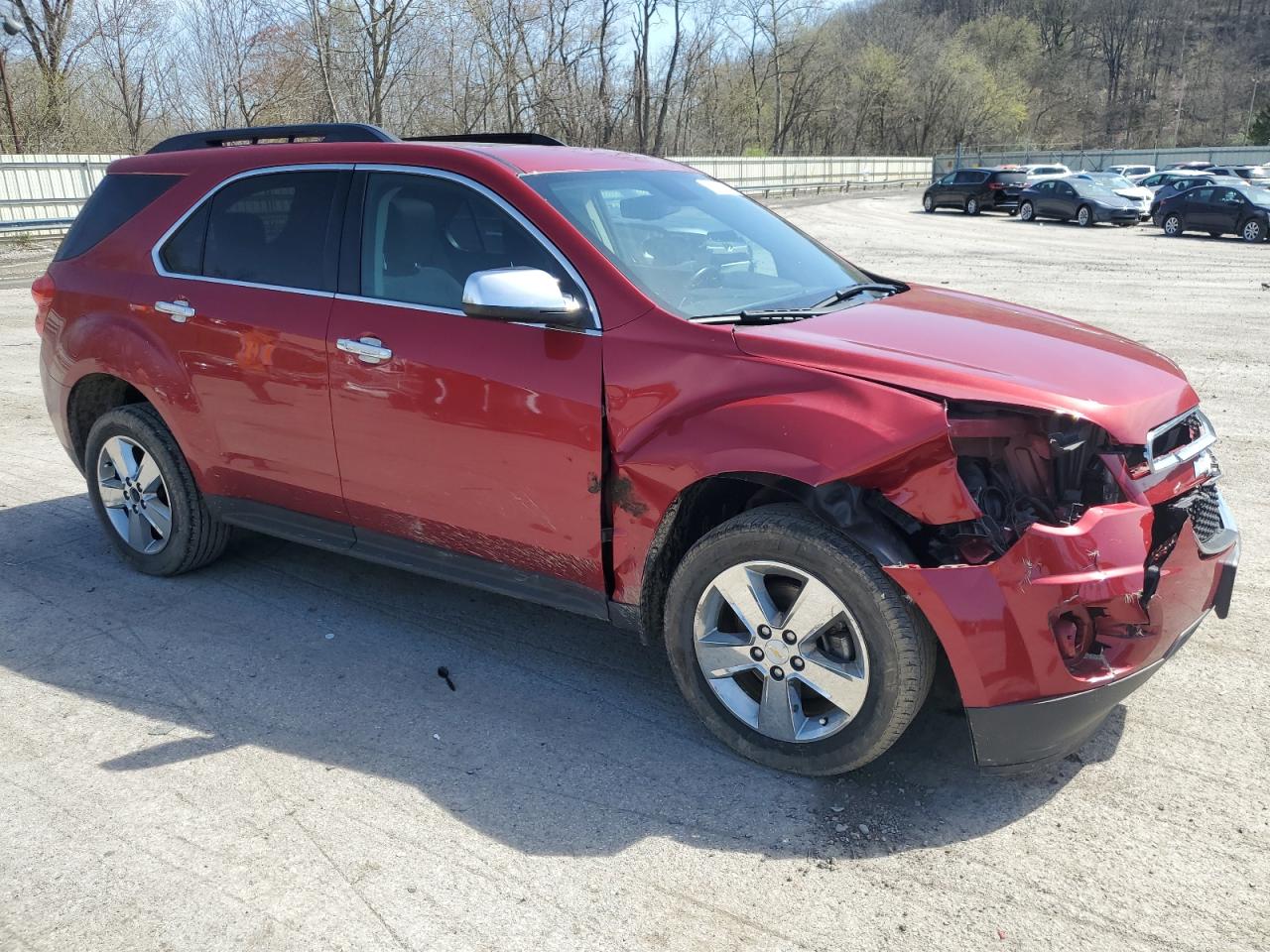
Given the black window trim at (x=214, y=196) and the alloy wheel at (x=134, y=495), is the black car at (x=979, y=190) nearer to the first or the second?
the black window trim at (x=214, y=196)

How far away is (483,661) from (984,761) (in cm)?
200

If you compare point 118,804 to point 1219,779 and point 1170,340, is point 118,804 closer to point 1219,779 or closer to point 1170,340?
point 1219,779

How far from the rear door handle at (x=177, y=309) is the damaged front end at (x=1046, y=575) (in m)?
3.17

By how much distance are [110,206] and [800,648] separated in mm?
3983

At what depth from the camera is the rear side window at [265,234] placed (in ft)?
13.8

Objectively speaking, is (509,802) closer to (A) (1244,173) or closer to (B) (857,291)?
(B) (857,291)

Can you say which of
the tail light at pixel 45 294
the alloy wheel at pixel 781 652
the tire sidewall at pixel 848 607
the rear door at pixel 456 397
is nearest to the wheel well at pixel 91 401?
the tail light at pixel 45 294

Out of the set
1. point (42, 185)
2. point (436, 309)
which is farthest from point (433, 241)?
point (42, 185)

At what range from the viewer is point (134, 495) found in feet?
16.5

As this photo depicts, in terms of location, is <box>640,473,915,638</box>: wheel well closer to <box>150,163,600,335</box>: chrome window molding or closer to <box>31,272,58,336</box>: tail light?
<box>150,163,600,335</box>: chrome window molding

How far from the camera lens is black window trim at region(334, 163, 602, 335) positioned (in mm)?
3482

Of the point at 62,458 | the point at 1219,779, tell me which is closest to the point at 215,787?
the point at 1219,779

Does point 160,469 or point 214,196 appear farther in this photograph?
point 160,469

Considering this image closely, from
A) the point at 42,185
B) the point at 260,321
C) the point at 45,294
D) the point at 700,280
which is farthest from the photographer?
the point at 42,185
